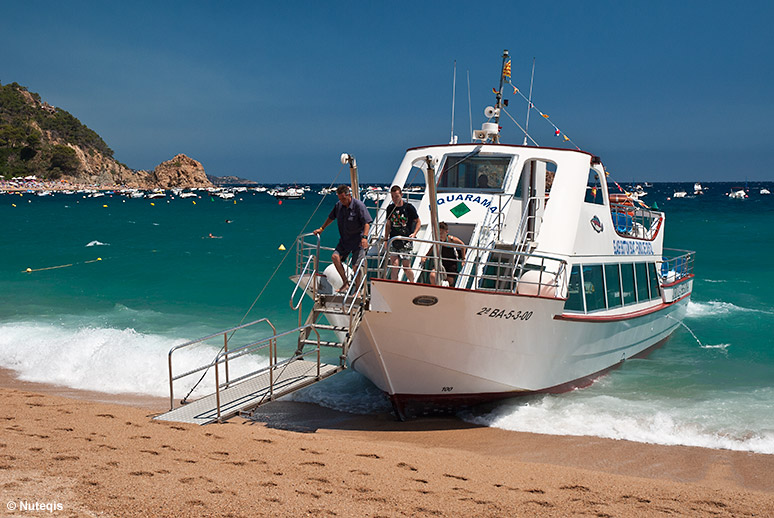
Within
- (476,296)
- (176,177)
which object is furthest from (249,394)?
(176,177)

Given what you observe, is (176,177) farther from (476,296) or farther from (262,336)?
(476,296)

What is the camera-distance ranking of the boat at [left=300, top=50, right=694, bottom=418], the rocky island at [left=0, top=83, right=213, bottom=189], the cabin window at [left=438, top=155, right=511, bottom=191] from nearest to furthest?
1. the boat at [left=300, top=50, right=694, bottom=418]
2. the cabin window at [left=438, top=155, right=511, bottom=191]
3. the rocky island at [left=0, top=83, right=213, bottom=189]

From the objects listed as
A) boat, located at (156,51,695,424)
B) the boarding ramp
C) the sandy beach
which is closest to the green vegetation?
the boarding ramp

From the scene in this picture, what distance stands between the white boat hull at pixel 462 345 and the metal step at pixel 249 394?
85 cm

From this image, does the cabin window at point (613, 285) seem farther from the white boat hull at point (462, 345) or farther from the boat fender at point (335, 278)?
the boat fender at point (335, 278)

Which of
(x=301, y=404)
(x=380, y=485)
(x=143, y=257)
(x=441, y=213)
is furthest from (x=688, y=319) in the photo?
(x=143, y=257)

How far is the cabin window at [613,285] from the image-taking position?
1147 cm

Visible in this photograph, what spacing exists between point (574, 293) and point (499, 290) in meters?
2.14

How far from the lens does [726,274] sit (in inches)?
1151

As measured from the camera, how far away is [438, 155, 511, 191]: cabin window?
10805 mm

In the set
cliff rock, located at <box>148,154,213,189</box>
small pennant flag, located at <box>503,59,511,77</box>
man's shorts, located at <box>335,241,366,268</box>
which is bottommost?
man's shorts, located at <box>335,241,366,268</box>

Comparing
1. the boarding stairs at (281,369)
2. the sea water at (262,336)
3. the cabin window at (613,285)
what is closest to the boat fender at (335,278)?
the boarding stairs at (281,369)

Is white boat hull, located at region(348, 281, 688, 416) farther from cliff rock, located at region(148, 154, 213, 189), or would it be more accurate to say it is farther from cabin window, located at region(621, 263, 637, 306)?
cliff rock, located at region(148, 154, 213, 189)

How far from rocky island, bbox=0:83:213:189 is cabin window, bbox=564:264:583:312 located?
481ft
